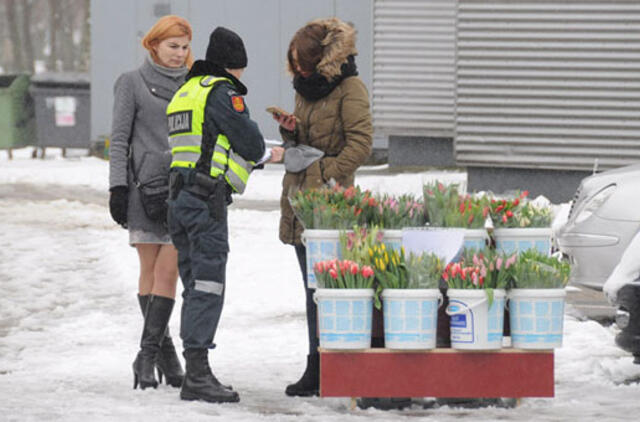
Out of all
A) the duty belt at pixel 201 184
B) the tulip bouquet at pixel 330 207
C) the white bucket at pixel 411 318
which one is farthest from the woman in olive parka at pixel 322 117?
the white bucket at pixel 411 318

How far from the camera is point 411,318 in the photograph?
6656mm

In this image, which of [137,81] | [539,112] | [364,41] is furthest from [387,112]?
[137,81]

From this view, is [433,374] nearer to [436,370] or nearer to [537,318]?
[436,370]

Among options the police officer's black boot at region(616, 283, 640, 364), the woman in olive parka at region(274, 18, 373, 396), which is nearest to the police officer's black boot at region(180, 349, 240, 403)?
the woman in olive parka at region(274, 18, 373, 396)

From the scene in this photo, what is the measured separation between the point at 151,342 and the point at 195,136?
3.83ft

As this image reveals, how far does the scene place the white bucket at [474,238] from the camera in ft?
23.4

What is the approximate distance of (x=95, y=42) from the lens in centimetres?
2670

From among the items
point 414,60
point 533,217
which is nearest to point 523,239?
point 533,217

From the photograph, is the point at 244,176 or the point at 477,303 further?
the point at 244,176

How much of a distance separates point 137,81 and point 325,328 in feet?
5.86

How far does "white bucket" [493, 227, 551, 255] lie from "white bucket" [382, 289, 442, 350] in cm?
67

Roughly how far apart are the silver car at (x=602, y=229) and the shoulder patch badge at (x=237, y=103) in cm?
311

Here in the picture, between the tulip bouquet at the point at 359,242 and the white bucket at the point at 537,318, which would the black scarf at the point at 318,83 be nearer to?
the tulip bouquet at the point at 359,242

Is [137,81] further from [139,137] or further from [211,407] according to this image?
[211,407]
